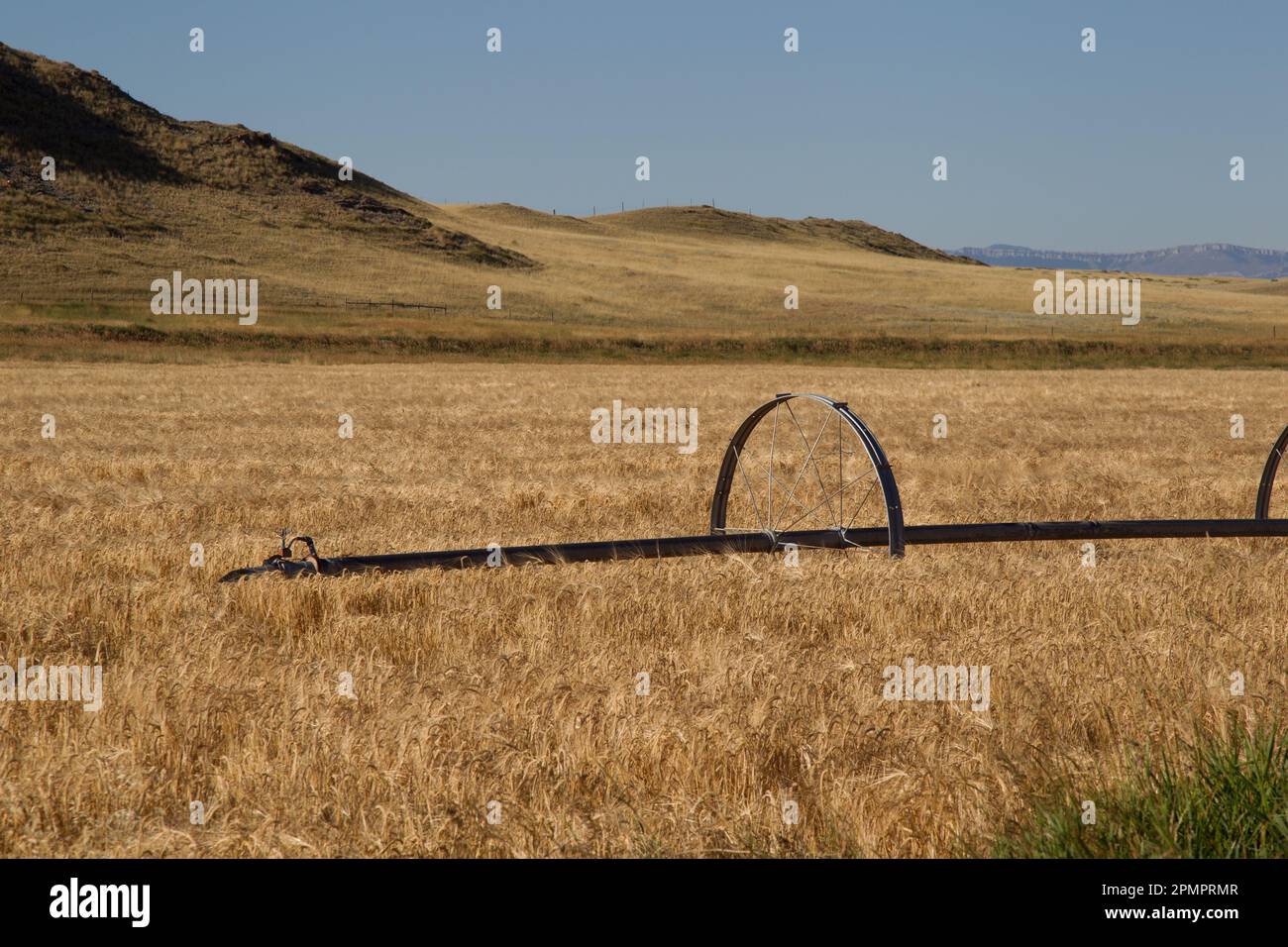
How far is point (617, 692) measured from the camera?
19.5 ft

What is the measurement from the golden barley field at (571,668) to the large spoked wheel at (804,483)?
1.94 ft

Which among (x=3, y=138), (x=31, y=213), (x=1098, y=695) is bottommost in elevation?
(x=1098, y=695)

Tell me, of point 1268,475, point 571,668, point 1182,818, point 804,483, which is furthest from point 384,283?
point 1182,818

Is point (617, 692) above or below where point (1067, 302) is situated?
below

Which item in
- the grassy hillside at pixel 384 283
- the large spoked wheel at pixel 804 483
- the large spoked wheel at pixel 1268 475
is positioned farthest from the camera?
the grassy hillside at pixel 384 283

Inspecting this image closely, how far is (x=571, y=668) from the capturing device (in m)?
6.65

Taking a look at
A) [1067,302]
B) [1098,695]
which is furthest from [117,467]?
[1067,302]

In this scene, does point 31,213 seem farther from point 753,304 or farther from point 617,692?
point 617,692

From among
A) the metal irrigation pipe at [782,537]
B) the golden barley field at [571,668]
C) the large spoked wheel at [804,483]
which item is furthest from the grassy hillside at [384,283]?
the metal irrigation pipe at [782,537]

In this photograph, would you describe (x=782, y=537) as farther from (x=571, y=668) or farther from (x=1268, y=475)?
(x=1268, y=475)

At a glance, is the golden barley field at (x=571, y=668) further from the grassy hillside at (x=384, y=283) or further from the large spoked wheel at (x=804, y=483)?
the grassy hillside at (x=384, y=283)

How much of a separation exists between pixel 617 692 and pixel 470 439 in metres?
16.1

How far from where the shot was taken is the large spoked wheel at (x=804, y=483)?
32.8 ft
